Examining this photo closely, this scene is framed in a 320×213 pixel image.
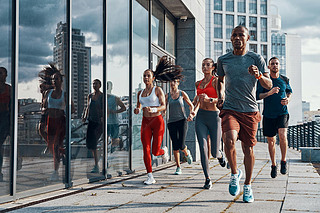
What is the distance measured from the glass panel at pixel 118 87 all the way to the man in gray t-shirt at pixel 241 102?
281 cm

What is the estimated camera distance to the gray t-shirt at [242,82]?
5.21 m

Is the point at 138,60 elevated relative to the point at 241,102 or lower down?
elevated

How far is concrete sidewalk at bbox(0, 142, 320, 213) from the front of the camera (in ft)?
15.5

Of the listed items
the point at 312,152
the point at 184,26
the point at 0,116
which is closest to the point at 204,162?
the point at 0,116

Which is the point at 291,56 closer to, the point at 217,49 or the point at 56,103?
the point at 217,49

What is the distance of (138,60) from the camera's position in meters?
8.98

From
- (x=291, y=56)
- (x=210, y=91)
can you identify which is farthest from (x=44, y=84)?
(x=291, y=56)

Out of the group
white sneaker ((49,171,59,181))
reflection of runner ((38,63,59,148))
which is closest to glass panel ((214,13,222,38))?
reflection of runner ((38,63,59,148))

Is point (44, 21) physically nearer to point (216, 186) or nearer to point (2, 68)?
point (2, 68)

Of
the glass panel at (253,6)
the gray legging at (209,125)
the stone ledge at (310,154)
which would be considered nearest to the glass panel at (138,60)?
the gray legging at (209,125)

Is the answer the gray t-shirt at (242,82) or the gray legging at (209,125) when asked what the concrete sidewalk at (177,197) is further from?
the gray t-shirt at (242,82)

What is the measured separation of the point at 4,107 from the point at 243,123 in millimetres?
2774

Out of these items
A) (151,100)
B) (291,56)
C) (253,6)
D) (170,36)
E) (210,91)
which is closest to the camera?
(210,91)

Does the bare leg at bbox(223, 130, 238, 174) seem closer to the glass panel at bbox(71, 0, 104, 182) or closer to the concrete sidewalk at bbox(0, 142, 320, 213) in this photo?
the concrete sidewalk at bbox(0, 142, 320, 213)
